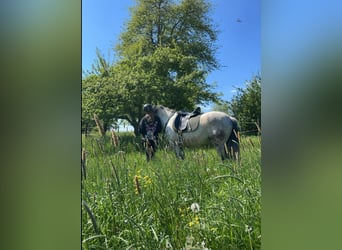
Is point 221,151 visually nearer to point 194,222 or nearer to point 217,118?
point 217,118

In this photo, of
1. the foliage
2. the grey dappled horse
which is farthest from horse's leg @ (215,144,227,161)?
the foliage

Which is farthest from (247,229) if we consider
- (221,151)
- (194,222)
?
(221,151)

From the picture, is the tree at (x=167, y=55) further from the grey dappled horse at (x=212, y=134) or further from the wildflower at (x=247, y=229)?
the wildflower at (x=247, y=229)

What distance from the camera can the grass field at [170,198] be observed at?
2031 millimetres

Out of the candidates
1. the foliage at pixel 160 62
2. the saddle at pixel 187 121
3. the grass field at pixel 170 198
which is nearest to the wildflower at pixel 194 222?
the grass field at pixel 170 198

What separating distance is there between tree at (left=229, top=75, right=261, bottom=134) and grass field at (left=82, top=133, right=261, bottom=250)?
89 mm

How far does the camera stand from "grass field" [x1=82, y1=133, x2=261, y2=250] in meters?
2.03

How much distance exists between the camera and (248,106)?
82.1 inches

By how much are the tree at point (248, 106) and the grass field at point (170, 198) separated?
9cm
